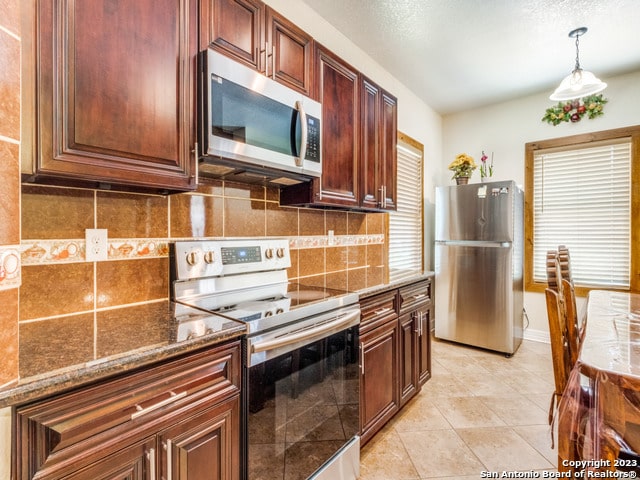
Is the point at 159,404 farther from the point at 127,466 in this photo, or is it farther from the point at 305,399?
the point at 305,399

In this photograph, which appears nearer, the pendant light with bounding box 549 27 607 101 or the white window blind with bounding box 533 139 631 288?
the pendant light with bounding box 549 27 607 101

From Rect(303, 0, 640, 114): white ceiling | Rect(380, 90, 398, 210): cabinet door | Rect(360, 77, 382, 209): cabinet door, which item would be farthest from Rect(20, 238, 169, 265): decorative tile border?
Rect(303, 0, 640, 114): white ceiling

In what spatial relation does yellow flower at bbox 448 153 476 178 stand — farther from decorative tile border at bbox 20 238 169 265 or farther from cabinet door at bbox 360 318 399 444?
decorative tile border at bbox 20 238 169 265

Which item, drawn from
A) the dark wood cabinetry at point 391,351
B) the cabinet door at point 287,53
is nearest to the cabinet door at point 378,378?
the dark wood cabinetry at point 391,351

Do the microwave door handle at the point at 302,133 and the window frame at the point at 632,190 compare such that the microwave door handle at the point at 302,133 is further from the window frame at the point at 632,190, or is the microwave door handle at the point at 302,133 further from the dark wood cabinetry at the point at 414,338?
the window frame at the point at 632,190

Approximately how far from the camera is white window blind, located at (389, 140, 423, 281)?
334 centimetres

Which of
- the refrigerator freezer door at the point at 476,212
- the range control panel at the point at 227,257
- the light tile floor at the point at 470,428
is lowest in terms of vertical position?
the light tile floor at the point at 470,428

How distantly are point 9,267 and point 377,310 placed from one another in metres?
1.54

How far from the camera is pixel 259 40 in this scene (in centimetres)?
151

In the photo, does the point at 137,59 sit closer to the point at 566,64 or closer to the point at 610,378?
the point at 610,378

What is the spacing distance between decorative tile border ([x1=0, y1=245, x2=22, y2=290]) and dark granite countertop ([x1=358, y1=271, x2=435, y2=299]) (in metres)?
1.31

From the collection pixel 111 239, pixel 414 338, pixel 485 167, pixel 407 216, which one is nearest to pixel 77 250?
pixel 111 239

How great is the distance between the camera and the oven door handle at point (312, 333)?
1.15m

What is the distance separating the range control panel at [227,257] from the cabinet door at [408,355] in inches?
34.0
